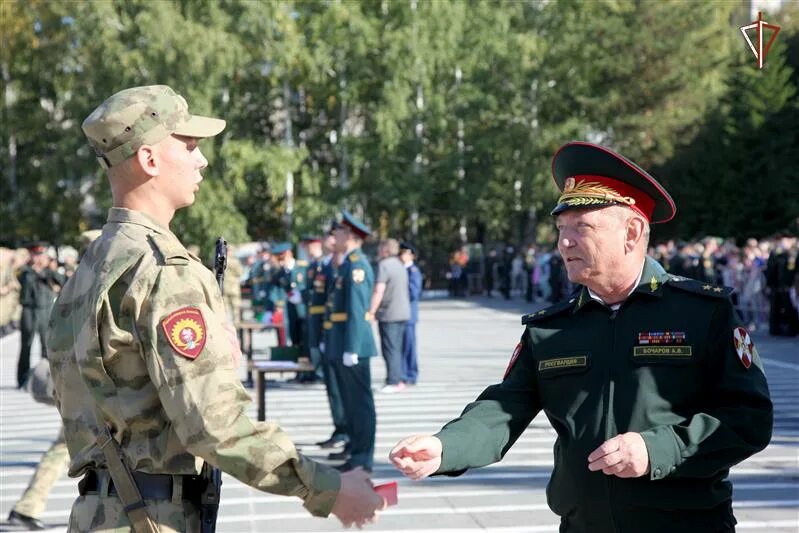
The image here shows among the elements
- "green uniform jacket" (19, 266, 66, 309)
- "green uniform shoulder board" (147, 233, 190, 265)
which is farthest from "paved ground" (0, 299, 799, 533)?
"green uniform shoulder board" (147, 233, 190, 265)

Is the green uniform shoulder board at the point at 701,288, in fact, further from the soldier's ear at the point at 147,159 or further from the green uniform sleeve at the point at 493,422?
the soldier's ear at the point at 147,159

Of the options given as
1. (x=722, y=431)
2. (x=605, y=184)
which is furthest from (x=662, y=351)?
(x=605, y=184)

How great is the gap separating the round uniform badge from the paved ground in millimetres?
4415

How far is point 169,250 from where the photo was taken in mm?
3418

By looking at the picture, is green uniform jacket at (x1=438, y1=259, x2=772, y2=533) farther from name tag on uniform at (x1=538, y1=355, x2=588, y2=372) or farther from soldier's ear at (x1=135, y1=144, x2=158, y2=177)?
soldier's ear at (x1=135, y1=144, x2=158, y2=177)

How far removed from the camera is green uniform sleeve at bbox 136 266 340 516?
328 cm

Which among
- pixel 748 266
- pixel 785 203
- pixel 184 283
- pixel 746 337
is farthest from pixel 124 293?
pixel 785 203

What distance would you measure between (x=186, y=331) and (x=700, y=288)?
4.98 ft

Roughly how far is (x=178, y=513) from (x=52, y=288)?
1543 centimetres

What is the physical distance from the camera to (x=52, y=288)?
716 inches

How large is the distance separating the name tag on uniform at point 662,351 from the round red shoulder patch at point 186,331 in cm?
126

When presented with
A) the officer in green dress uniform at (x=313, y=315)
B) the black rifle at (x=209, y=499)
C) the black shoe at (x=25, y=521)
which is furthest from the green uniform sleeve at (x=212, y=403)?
the officer in green dress uniform at (x=313, y=315)

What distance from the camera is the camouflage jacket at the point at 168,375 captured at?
328cm

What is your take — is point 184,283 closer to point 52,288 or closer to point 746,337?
point 746,337
